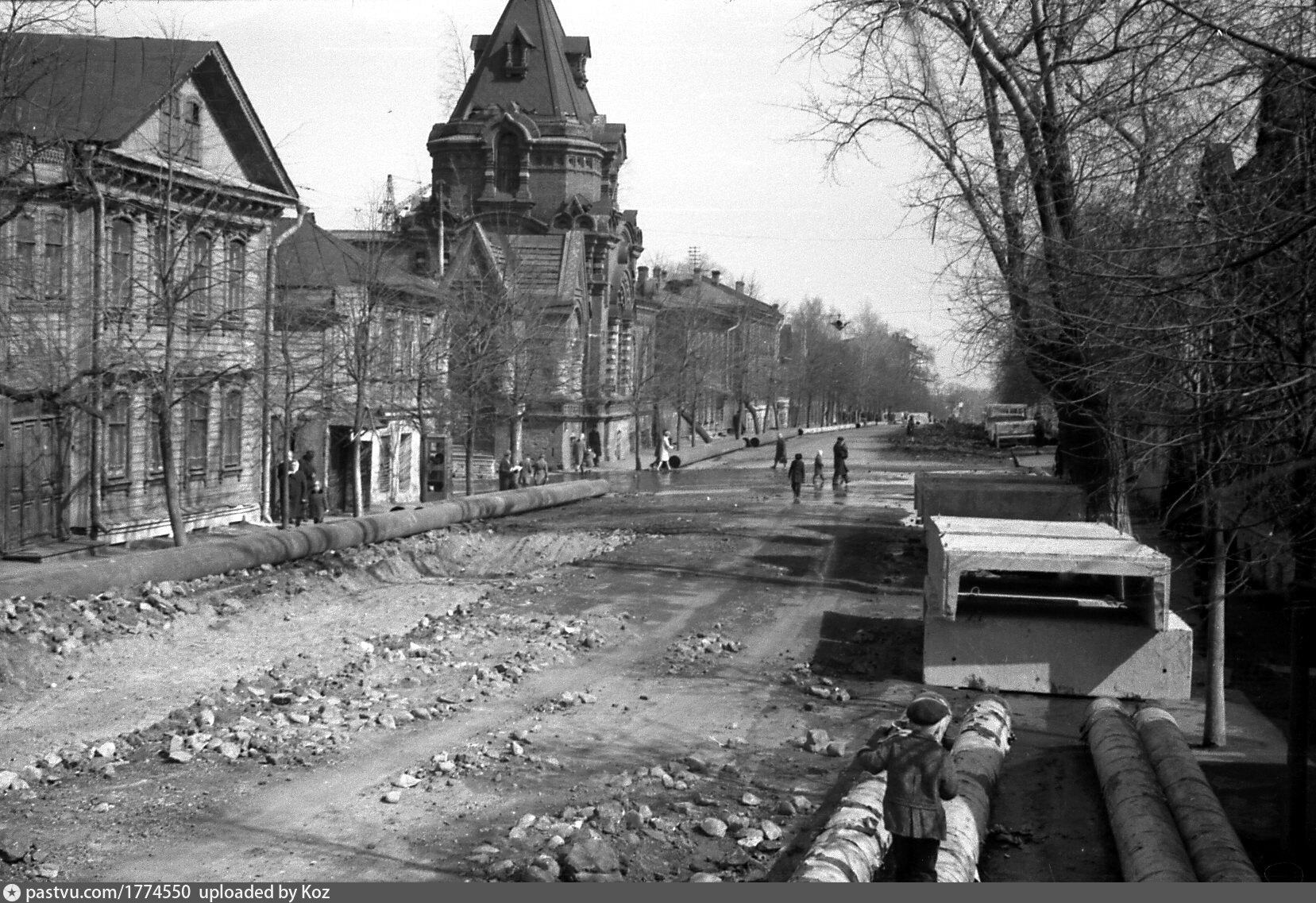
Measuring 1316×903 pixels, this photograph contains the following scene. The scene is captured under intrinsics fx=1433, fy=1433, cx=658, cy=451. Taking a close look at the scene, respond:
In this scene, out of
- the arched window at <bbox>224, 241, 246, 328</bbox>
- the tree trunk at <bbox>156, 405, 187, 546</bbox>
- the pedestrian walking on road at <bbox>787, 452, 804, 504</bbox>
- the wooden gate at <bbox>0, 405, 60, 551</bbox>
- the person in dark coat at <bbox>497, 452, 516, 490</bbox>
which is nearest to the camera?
the tree trunk at <bbox>156, 405, 187, 546</bbox>

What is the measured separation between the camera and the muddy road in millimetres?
10305

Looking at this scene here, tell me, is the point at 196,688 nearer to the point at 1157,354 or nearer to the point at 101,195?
the point at 1157,354

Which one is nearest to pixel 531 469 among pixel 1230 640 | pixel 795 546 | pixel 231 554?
pixel 795 546

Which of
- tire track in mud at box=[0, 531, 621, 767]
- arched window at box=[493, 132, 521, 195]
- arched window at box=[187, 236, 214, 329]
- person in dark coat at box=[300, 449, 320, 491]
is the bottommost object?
tire track in mud at box=[0, 531, 621, 767]

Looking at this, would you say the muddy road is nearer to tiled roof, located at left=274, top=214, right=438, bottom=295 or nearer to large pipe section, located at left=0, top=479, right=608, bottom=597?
large pipe section, located at left=0, top=479, right=608, bottom=597

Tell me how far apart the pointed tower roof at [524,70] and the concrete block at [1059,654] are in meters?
66.0

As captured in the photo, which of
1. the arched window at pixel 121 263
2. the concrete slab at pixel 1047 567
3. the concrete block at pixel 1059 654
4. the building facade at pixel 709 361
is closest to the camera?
the concrete slab at pixel 1047 567

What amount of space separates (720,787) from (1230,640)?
11.3 m

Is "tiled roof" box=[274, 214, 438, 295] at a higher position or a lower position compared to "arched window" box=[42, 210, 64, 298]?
higher

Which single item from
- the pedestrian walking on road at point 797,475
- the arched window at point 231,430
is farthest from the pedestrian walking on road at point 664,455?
the arched window at point 231,430

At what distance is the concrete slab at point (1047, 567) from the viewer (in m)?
15.5

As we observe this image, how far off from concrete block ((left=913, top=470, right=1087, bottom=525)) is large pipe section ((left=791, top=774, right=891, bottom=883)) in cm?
1381

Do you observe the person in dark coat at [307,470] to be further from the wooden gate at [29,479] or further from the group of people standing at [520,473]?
the group of people standing at [520,473]

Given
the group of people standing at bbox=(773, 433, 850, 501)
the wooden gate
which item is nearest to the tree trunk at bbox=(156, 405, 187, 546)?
the wooden gate
